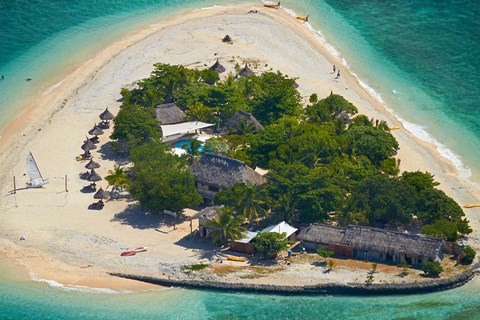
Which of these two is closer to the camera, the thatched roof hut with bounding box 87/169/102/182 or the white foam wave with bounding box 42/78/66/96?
the thatched roof hut with bounding box 87/169/102/182

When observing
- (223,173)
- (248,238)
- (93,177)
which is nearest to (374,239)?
(248,238)

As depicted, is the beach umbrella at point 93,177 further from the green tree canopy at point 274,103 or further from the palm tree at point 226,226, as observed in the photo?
the green tree canopy at point 274,103

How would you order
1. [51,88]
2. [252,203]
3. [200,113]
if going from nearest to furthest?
1. [252,203]
2. [200,113]
3. [51,88]

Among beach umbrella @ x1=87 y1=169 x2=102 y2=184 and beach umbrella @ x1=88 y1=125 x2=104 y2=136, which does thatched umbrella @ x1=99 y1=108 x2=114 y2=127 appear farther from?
beach umbrella @ x1=87 y1=169 x2=102 y2=184

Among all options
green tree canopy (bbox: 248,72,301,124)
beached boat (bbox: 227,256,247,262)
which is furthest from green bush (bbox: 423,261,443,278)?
green tree canopy (bbox: 248,72,301,124)

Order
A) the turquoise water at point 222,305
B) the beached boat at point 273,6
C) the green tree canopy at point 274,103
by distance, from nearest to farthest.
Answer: the turquoise water at point 222,305 < the green tree canopy at point 274,103 < the beached boat at point 273,6

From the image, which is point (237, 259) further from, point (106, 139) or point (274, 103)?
point (106, 139)

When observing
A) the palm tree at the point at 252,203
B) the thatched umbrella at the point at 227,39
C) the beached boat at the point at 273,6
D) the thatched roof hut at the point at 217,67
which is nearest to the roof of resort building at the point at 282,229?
the palm tree at the point at 252,203
